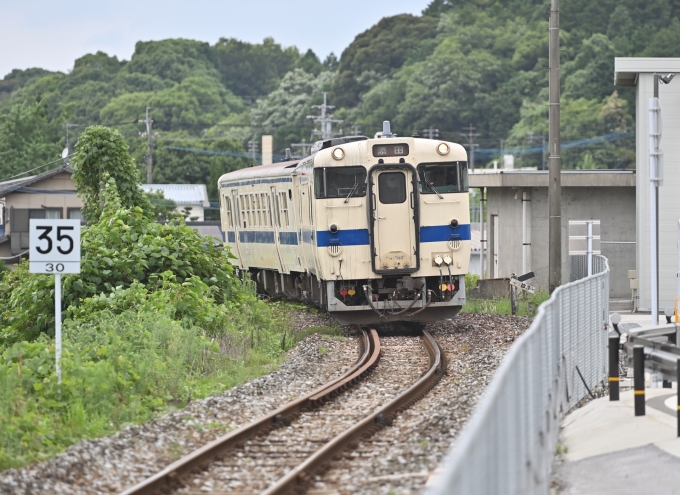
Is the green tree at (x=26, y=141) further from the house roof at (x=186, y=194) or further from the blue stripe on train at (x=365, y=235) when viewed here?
the blue stripe on train at (x=365, y=235)

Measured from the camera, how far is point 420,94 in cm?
9700

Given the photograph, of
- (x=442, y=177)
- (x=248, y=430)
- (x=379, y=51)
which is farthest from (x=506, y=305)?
(x=379, y=51)

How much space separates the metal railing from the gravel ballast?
919mm

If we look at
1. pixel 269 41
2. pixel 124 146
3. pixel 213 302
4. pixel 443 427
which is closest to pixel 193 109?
pixel 269 41

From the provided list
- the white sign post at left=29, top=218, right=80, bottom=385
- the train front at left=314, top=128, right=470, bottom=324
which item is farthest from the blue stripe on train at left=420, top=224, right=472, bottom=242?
the white sign post at left=29, top=218, right=80, bottom=385

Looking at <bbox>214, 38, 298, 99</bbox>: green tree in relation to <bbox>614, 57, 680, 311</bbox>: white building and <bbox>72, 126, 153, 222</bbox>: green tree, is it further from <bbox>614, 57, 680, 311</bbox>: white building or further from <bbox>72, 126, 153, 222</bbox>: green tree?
<bbox>614, 57, 680, 311</bbox>: white building

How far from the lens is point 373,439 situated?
1012cm

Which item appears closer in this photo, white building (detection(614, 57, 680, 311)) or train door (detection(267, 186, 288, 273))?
train door (detection(267, 186, 288, 273))

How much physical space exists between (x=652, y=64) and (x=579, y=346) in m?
14.0

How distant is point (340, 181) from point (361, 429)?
8.78m

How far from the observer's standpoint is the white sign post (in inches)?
449

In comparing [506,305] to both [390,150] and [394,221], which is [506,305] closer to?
[394,221]

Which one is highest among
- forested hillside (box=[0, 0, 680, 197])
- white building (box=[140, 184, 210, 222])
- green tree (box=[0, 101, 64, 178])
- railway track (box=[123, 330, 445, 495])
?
forested hillside (box=[0, 0, 680, 197])

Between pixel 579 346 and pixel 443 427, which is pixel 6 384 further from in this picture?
pixel 579 346
